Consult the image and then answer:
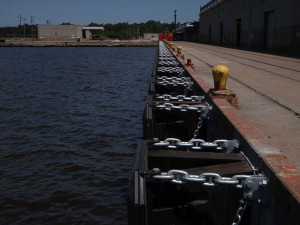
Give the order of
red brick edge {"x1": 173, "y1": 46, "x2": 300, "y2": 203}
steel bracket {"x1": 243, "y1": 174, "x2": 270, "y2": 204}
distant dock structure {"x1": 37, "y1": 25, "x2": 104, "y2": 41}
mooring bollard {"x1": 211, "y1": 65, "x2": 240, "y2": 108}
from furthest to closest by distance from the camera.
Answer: distant dock structure {"x1": 37, "y1": 25, "x2": 104, "y2": 41} < mooring bollard {"x1": 211, "y1": 65, "x2": 240, "y2": 108} < steel bracket {"x1": 243, "y1": 174, "x2": 270, "y2": 204} < red brick edge {"x1": 173, "y1": 46, "x2": 300, "y2": 203}

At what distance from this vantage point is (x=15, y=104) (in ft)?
59.4

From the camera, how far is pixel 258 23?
30.7 m

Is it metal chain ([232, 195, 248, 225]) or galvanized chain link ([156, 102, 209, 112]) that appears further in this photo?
galvanized chain link ([156, 102, 209, 112])

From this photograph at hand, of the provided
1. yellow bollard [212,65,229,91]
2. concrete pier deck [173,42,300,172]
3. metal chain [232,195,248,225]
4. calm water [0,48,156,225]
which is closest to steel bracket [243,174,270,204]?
metal chain [232,195,248,225]

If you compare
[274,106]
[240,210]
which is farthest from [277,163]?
[274,106]

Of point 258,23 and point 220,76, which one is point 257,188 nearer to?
point 220,76

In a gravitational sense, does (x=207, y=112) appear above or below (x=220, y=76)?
below

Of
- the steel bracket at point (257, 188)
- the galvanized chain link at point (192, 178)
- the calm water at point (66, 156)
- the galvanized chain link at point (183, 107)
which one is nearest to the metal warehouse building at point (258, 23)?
the calm water at point (66, 156)

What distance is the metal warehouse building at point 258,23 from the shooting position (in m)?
23.1

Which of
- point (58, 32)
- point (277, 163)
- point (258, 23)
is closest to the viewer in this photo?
point (277, 163)

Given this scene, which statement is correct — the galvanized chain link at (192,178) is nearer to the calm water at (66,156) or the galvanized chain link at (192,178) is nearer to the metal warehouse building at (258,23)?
the calm water at (66,156)

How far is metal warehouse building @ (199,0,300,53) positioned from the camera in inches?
909

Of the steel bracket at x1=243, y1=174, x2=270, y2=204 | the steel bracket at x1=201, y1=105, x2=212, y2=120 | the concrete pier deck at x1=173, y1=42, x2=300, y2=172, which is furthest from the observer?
the steel bracket at x1=201, y1=105, x2=212, y2=120

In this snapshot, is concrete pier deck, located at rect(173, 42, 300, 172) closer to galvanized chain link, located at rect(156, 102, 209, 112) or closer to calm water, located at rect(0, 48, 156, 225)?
galvanized chain link, located at rect(156, 102, 209, 112)
